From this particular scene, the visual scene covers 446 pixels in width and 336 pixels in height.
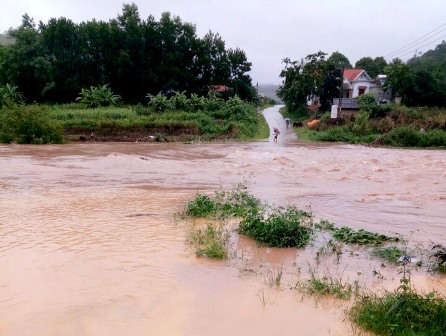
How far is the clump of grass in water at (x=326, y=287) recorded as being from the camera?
17.7 feet

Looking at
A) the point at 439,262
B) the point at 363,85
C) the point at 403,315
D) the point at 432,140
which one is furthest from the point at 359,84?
the point at 403,315

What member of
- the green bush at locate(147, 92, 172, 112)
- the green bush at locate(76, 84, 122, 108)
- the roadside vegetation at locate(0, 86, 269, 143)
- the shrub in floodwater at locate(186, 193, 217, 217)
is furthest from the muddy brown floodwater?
the green bush at locate(76, 84, 122, 108)

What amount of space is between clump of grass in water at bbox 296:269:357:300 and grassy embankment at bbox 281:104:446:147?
79.2 ft

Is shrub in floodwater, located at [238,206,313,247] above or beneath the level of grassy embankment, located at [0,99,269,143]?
beneath

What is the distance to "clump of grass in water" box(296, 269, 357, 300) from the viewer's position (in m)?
5.38

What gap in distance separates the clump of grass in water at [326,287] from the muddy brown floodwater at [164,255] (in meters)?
0.12

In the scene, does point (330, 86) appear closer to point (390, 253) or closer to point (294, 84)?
point (294, 84)

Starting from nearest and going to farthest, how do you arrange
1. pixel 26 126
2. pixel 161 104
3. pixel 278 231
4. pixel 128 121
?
1. pixel 278 231
2. pixel 26 126
3. pixel 128 121
4. pixel 161 104

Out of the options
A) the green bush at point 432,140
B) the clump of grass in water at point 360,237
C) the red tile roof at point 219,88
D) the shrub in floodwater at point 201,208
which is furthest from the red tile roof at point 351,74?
the clump of grass in water at point 360,237

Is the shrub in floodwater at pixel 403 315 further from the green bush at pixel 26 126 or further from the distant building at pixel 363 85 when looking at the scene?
the distant building at pixel 363 85

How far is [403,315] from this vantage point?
459 cm

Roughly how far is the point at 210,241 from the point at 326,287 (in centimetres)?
226

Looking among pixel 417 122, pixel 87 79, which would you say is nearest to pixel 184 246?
pixel 417 122

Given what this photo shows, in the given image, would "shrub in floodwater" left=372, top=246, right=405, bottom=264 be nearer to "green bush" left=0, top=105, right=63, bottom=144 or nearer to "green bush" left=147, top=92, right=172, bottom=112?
"green bush" left=0, top=105, right=63, bottom=144
